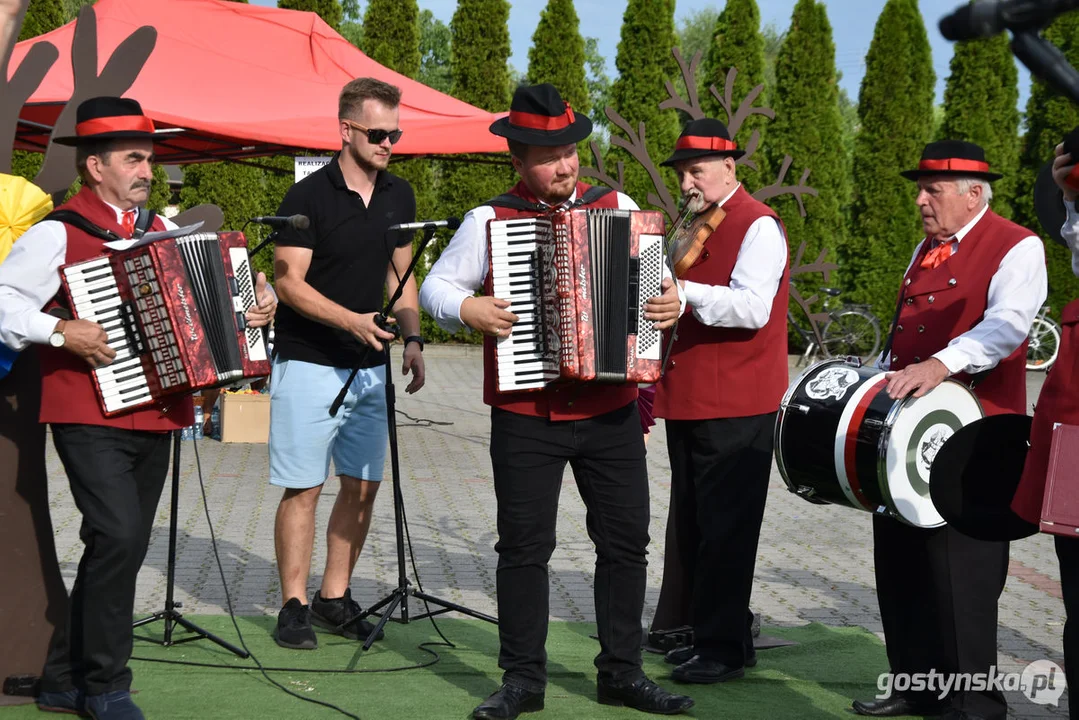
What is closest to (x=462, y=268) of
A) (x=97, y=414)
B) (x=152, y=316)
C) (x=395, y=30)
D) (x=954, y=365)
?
(x=152, y=316)

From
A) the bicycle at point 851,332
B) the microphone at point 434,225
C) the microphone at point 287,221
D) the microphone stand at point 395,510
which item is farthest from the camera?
the bicycle at point 851,332

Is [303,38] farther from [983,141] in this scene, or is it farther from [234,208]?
[983,141]

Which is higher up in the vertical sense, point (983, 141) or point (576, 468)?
point (983, 141)

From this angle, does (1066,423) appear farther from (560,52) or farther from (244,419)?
(560,52)

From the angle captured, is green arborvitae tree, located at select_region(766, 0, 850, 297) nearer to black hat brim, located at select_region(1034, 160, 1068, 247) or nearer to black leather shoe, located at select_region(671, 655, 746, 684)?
black leather shoe, located at select_region(671, 655, 746, 684)

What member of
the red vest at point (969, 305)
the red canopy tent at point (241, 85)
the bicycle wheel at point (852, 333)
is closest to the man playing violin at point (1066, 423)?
the red vest at point (969, 305)

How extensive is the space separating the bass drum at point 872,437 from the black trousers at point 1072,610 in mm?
648

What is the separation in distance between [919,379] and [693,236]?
1.27 m

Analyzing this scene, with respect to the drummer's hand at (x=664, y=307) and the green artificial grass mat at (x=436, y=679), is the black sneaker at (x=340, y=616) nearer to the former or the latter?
the green artificial grass mat at (x=436, y=679)

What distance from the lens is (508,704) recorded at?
4352mm

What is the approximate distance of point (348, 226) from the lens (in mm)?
5363

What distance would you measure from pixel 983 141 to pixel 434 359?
9458mm

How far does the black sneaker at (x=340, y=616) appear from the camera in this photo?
5.48 metres

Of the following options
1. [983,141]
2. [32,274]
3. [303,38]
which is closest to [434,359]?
[303,38]
